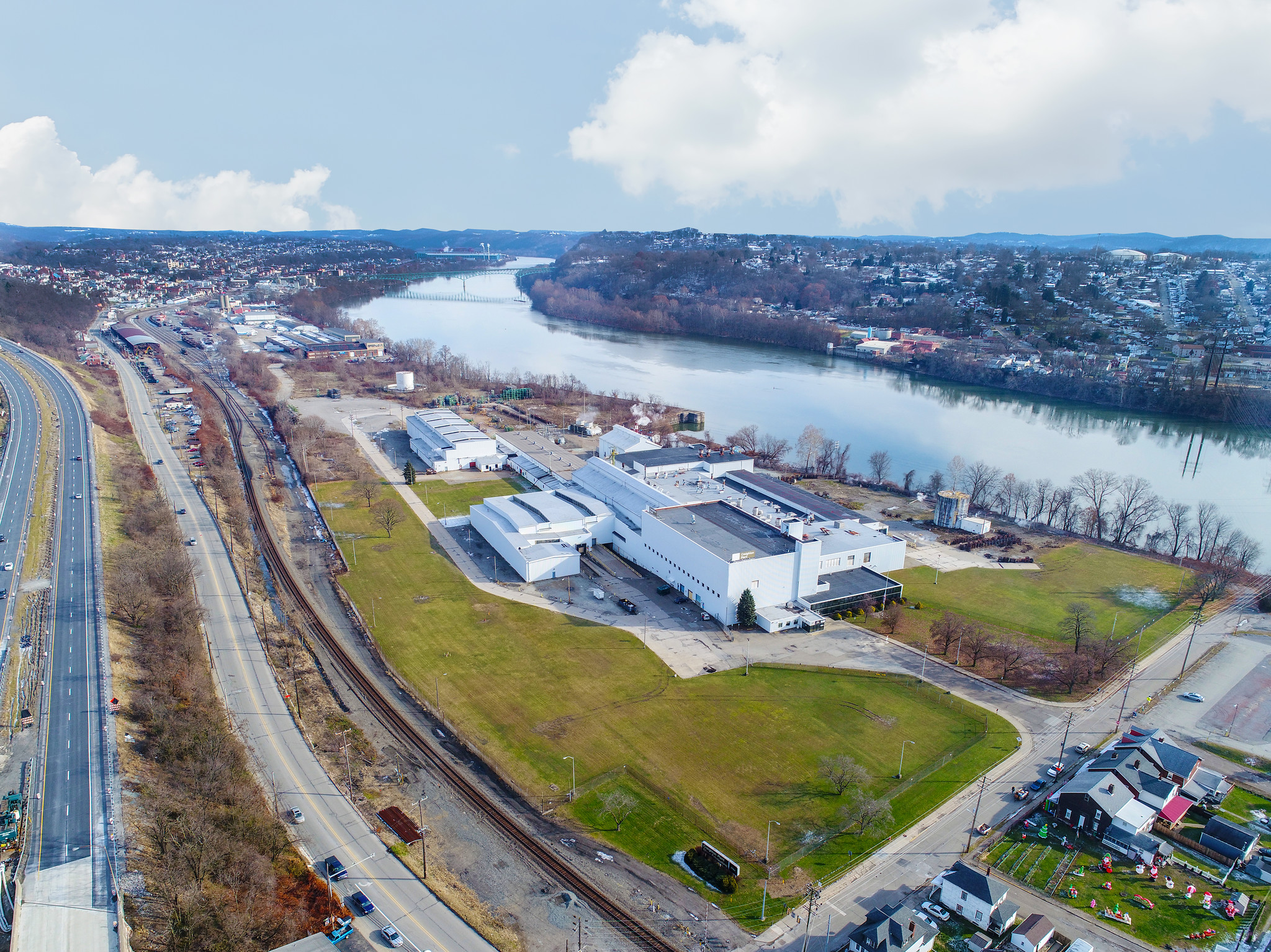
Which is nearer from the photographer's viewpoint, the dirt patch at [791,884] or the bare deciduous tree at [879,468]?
the dirt patch at [791,884]

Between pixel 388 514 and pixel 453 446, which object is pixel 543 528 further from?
pixel 453 446

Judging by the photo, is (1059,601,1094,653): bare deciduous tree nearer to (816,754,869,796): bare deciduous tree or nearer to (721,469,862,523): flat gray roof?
(721,469,862,523): flat gray roof

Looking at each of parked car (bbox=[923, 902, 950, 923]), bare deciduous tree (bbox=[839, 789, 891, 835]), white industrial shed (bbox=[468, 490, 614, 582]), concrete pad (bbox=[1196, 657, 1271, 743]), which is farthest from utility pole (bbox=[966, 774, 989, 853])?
white industrial shed (bbox=[468, 490, 614, 582])

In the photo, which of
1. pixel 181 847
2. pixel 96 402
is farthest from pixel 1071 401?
pixel 96 402

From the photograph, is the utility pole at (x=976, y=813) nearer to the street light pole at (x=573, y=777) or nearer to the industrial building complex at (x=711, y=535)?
the industrial building complex at (x=711, y=535)

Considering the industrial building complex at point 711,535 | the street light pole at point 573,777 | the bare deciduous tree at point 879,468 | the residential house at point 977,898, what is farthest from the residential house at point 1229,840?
the bare deciduous tree at point 879,468

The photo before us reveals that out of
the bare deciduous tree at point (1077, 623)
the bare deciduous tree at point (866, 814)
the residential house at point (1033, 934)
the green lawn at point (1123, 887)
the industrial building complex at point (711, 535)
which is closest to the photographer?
the residential house at point (1033, 934)
